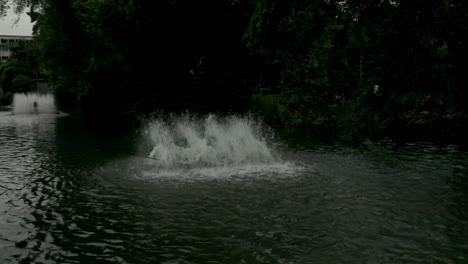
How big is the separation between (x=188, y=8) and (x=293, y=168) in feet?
64.8

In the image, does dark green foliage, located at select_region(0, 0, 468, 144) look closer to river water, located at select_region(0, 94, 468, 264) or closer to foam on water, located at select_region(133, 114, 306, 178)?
river water, located at select_region(0, 94, 468, 264)

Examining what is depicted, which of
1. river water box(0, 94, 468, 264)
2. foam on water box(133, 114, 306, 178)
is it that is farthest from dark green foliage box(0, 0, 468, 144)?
foam on water box(133, 114, 306, 178)

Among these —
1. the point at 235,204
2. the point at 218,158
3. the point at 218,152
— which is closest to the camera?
the point at 235,204

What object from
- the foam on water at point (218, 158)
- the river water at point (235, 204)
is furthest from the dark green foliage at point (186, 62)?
the foam on water at point (218, 158)

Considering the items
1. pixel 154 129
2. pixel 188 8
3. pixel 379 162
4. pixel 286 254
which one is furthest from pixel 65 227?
pixel 188 8

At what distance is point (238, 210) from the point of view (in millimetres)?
11141

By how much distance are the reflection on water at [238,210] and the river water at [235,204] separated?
33 mm

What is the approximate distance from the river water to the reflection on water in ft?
0.11

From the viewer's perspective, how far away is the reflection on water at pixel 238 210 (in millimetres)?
8625

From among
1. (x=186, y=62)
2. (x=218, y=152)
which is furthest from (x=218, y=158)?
(x=186, y=62)

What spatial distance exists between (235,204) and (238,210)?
50 centimetres

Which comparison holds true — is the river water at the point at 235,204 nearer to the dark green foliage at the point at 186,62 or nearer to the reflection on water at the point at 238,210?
the reflection on water at the point at 238,210

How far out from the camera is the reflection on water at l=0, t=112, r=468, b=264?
28.3 feet

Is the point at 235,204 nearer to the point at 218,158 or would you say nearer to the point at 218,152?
the point at 218,158
